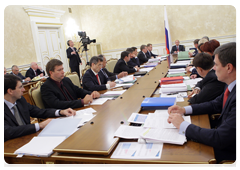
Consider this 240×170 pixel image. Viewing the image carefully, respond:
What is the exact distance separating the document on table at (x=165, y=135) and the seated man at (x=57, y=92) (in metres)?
1.08

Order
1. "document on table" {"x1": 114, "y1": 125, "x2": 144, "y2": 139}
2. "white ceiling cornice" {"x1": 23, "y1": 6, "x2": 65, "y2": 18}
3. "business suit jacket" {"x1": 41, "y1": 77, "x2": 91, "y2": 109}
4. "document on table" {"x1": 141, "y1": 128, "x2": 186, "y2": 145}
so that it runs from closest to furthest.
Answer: "document on table" {"x1": 141, "y1": 128, "x2": 186, "y2": 145}
"document on table" {"x1": 114, "y1": 125, "x2": 144, "y2": 139}
"business suit jacket" {"x1": 41, "y1": 77, "x2": 91, "y2": 109}
"white ceiling cornice" {"x1": 23, "y1": 6, "x2": 65, "y2": 18}

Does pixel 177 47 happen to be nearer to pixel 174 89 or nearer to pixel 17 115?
pixel 174 89

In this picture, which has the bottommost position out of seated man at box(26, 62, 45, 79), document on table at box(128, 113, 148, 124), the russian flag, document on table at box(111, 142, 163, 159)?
document on table at box(111, 142, 163, 159)

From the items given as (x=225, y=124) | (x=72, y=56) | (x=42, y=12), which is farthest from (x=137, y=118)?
(x=42, y=12)

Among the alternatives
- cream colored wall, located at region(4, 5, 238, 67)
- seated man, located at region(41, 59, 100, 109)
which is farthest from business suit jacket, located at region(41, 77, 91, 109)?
cream colored wall, located at region(4, 5, 238, 67)

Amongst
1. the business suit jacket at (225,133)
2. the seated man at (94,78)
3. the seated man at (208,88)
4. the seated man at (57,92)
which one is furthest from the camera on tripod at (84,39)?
the business suit jacket at (225,133)

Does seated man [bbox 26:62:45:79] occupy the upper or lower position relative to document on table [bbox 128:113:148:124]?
upper

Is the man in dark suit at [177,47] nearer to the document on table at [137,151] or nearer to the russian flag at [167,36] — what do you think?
the russian flag at [167,36]

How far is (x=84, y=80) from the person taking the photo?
3176 mm

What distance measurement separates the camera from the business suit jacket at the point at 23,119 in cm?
160

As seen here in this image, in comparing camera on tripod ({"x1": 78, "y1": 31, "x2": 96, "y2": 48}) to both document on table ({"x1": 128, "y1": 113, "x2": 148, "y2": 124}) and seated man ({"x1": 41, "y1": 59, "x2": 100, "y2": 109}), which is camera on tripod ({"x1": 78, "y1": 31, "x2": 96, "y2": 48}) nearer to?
seated man ({"x1": 41, "y1": 59, "x2": 100, "y2": 109})

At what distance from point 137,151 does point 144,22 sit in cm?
886

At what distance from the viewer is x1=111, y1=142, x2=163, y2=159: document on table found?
112 centimetres
